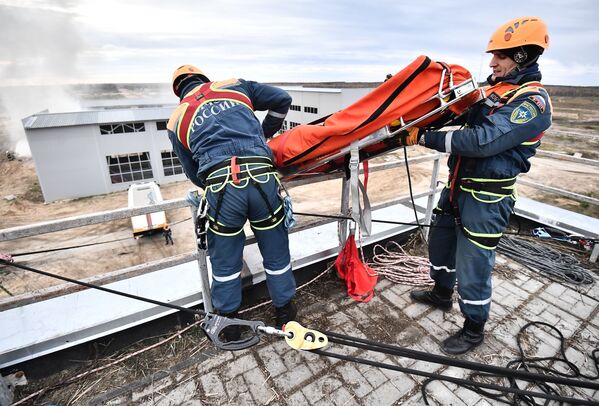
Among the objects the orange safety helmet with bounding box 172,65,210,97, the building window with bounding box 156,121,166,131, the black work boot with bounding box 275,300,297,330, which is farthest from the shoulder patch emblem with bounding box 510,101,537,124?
the building window with bounding box 156,121,166,131

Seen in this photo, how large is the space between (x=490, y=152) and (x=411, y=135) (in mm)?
576

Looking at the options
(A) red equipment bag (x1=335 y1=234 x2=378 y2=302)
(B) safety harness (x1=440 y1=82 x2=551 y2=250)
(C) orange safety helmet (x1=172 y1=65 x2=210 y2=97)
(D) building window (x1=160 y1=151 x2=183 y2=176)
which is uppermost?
(C) orange safety helmet (x1=172 y1=65 x2=210 y2=97)

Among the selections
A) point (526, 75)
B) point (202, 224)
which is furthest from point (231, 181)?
point (526, 75)

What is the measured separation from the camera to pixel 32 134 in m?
19.3

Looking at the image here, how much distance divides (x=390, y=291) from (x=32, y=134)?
23824mm

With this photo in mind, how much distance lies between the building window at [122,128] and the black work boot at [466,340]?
23564 mm

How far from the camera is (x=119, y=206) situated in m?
19.8

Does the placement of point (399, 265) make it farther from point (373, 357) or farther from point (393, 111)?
point (393, 111)

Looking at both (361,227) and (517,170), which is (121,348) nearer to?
(361,227)

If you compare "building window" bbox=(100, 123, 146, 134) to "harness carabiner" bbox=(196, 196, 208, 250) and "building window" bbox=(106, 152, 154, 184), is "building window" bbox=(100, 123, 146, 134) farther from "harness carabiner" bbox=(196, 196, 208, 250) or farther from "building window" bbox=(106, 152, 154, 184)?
"harness carabiner" bbox=(196, 196, 208, 250)

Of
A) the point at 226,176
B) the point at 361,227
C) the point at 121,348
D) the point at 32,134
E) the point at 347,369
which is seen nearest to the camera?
the point at 226,176

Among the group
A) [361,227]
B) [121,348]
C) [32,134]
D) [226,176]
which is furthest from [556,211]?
[32,134]

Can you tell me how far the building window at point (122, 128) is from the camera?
2127 cm

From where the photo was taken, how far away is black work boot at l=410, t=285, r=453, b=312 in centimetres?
332
